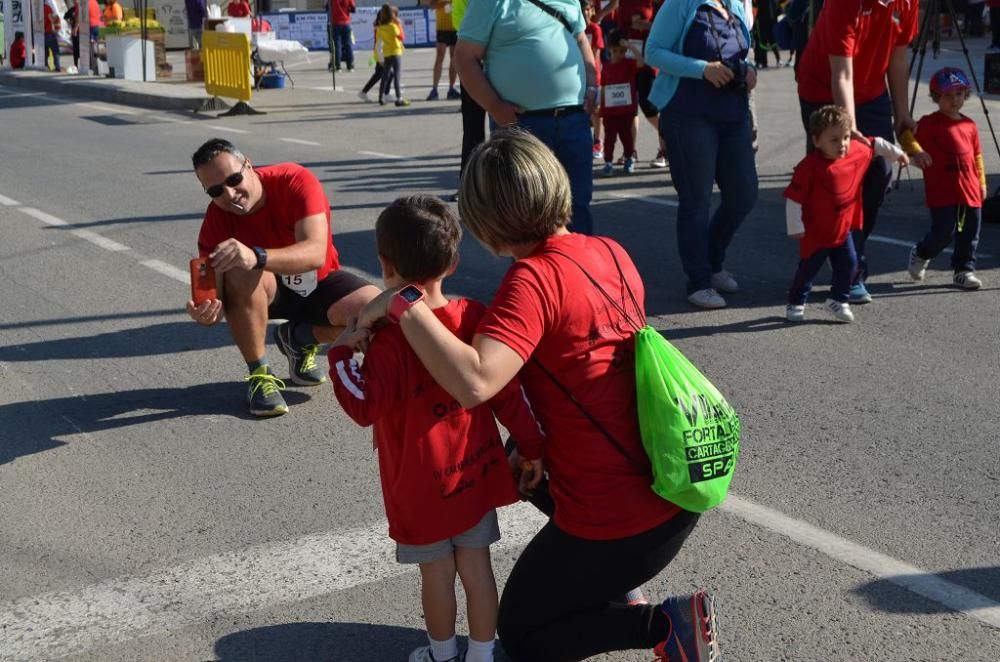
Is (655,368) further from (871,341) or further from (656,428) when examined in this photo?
(871,341)

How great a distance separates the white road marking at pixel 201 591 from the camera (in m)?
3.48

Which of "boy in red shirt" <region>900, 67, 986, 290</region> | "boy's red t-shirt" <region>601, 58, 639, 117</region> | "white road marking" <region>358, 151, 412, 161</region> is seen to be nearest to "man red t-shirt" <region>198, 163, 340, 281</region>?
"boy in red shirt" <region>900, 67, 986, 290</region>

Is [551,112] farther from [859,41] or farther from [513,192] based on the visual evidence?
[513,192]

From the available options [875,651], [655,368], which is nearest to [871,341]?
[875,651]

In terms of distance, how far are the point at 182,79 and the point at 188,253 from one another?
1766cm

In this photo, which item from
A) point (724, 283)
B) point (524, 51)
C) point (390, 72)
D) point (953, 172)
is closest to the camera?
point (524, 51)

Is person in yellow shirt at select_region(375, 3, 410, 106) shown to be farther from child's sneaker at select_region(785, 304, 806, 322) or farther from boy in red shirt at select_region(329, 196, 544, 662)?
boy in red shirt at select_region(329, 196, 544, 662)

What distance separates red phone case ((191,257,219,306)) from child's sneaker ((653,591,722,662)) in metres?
2.52

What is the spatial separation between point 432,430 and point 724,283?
4450mm

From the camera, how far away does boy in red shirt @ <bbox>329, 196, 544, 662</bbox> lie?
2922 millimetres

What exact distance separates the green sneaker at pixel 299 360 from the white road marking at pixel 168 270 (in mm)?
2321

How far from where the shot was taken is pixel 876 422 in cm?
498

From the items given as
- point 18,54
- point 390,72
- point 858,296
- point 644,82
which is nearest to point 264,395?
point 858,296

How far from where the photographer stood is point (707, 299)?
6801mm
